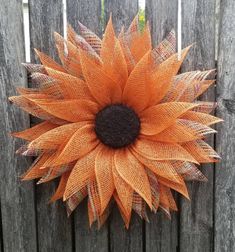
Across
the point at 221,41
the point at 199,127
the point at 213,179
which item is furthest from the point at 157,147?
the point at 221,41

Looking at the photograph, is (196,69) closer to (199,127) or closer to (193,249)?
(199,127)

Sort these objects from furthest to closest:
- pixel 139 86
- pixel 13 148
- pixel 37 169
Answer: pixel 13 148
pixel 37 169
pixel 139 86

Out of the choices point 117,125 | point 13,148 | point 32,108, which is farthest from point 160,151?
point 13,148

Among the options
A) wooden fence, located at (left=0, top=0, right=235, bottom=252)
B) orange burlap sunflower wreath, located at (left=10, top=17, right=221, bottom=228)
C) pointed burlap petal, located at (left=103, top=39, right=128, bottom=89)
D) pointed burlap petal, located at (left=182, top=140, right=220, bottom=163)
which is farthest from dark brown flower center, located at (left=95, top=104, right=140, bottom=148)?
wooden fence, located at (left=0, top=0, right=235, bottom=252)

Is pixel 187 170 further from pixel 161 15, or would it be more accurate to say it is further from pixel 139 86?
pixel 161 15

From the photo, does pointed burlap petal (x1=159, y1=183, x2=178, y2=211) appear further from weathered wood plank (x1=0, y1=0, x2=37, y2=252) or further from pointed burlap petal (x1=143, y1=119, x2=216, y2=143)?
weathered wood plank (x1=0, y1=0, x2=37, y2=252)

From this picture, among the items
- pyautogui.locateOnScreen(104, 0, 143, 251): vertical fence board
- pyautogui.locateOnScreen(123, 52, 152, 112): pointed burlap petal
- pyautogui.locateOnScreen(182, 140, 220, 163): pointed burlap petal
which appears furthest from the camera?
pyautogui.locateOnScreen(104, 0, 143, 251): vertical fence board

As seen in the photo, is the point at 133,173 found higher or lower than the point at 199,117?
lower
